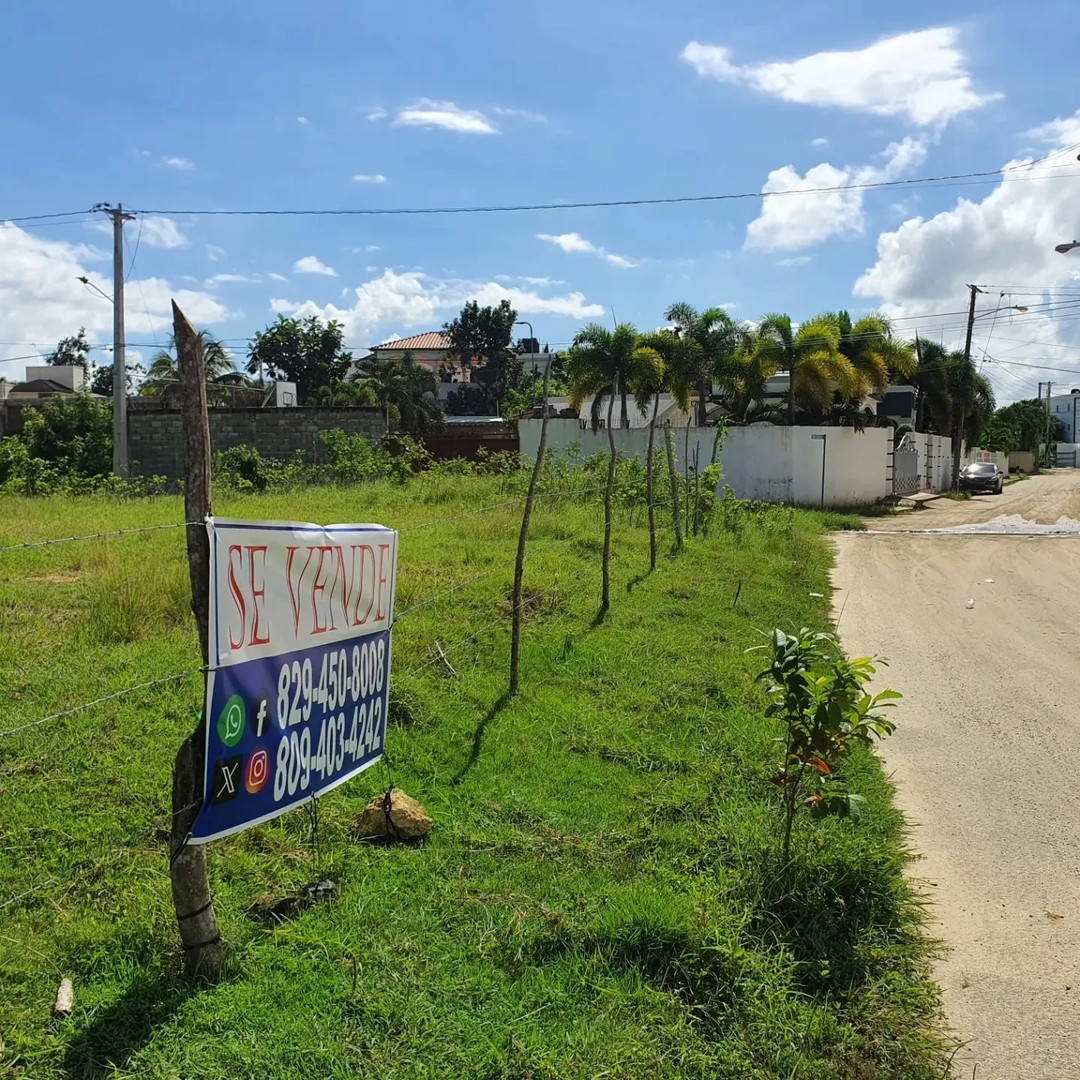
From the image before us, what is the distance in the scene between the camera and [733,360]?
25.8 metres

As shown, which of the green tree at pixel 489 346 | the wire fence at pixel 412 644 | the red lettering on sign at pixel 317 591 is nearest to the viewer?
the red lettering on sign at pixel 317 591

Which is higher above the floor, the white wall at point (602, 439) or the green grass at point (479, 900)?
the white wall at point (602, 439)

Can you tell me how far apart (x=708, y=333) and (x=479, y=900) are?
931 inches

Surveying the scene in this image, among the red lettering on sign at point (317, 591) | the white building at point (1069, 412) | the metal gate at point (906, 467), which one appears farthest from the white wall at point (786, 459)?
the white building at point (1069, 412)

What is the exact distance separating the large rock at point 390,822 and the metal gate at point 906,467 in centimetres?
2921

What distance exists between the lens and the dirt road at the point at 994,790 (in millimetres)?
3104

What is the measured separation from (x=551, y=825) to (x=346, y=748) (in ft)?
3.73

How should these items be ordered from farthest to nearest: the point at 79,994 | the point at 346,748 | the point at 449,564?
the point at 449,564, the point at 346,748, the point at 79,994

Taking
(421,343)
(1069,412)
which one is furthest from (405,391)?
(1069,412)

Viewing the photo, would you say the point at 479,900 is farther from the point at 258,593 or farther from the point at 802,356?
the point at 802,356

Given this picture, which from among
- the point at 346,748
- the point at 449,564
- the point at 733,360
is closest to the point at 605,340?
the point at 733,360

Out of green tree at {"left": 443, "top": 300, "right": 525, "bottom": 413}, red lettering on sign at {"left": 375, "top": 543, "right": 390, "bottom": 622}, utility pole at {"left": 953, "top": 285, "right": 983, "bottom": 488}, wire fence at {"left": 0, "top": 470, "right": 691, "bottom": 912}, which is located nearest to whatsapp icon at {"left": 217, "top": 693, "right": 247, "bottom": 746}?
wire fence at {"left": 0, "top": 470, "right": 691, "bottom": 912}

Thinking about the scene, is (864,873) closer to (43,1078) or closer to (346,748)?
(346,748)

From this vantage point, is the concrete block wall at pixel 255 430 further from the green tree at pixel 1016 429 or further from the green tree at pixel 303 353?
the green tree at pixel 1016 429
